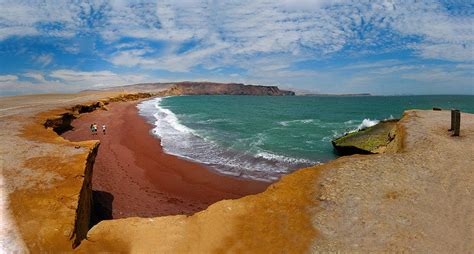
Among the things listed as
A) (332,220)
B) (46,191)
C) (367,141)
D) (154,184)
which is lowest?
(154,184)

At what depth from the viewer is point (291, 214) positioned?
360 inches

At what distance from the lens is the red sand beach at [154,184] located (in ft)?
47.2

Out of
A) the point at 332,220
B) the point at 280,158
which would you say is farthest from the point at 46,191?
the point at 280,158

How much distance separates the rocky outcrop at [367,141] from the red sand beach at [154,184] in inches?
379

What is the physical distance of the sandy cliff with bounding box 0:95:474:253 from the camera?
25.4ft

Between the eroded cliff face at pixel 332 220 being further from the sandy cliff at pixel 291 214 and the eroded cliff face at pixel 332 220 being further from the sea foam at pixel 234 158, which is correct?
the sea foam at pixel 234 158

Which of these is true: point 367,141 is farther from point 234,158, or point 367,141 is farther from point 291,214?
point 291,214

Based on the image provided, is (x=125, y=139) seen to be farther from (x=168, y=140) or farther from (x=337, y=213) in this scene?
(x=337, y=213)

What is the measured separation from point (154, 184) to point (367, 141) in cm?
1582

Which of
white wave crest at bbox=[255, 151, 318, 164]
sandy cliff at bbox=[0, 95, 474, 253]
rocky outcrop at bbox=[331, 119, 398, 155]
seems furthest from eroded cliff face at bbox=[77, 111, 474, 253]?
rocky outcrop at bbox=[331, 119, 398, 155]

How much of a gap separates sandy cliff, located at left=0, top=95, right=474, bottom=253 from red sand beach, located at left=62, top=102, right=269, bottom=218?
3448mm

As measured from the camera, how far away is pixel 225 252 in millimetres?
7602

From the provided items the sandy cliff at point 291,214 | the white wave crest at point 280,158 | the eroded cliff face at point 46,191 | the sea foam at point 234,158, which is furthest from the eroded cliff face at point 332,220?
the white wave crest at point 280,158

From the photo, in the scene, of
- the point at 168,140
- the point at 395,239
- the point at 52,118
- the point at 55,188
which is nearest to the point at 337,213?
the point at 395,239
